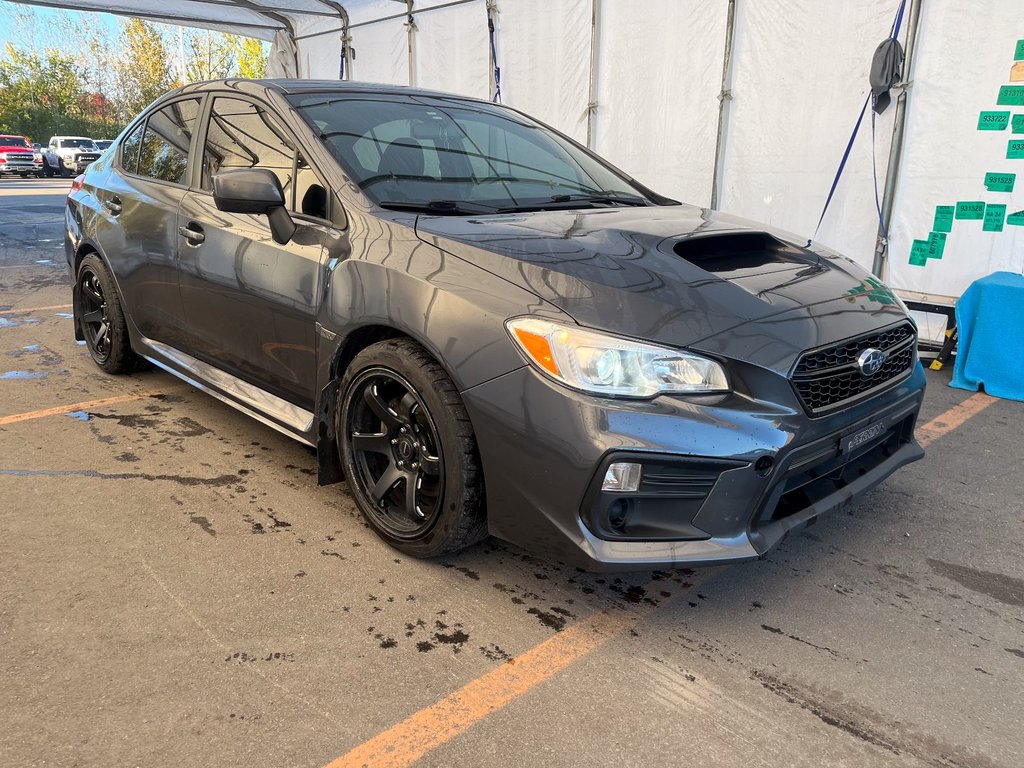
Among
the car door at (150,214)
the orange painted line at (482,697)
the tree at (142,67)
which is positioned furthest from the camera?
the tree at (142,67)

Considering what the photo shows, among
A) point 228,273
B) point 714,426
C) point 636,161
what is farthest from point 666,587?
point 636,161

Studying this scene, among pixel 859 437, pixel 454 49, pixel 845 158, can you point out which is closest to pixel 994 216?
pixel 845 158

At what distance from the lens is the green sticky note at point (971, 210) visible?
5707 mm

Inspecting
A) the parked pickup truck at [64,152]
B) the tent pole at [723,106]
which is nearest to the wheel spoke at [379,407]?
the tent pole at [723,106]

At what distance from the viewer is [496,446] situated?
2.31 metres

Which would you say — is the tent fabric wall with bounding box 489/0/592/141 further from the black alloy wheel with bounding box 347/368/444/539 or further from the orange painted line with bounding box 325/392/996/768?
the orange painted line with bounding box 325/392/996/768

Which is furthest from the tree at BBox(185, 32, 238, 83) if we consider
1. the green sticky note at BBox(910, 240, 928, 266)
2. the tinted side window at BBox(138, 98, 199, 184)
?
the green sticky note at BBox(910, 240, 928, 266)

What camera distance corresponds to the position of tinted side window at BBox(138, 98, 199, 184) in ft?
12.5

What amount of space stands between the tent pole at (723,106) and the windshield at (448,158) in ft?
12.3

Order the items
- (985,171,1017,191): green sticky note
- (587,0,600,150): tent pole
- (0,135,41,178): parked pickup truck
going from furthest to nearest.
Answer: (0,135,41,178): parked pickup truck < (587,0,600,150): tent pole < (985,171,1017,191): green sticky note

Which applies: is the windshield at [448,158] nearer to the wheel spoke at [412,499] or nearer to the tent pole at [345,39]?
the wheel spoke at [412,499]

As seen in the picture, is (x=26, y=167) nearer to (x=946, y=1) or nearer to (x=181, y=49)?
(x=181, y=49)

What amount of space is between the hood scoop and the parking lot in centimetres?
102

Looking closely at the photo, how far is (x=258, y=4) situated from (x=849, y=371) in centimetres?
1117
